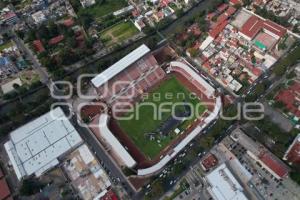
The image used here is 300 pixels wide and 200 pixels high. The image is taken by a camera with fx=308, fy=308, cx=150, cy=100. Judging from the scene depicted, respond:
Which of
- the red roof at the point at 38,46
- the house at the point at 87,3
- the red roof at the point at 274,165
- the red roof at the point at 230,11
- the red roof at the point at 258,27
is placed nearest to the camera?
the red roof at the point at 274,165

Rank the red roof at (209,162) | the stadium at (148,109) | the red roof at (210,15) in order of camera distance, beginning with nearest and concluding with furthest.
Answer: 1. the red roof at (209,162)
2. the stadium at (148,109)
3. the red roof at (210,15)

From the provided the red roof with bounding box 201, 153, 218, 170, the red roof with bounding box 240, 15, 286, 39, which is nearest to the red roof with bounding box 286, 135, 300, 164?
the red roof with bounding box 201, 153, 218, 170

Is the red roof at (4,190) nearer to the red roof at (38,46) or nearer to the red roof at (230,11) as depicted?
the red roof at (38,46)

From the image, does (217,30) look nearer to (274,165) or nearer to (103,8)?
(103,8)

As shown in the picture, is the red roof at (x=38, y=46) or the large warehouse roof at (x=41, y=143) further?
the red roof at (x=38, y=46)

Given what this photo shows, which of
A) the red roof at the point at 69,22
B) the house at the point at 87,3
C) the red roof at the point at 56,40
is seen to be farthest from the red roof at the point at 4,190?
the house at the point at 87,3

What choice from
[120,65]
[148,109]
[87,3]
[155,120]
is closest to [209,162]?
[155,120]

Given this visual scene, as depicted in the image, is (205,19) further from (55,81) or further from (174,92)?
(55,81)
